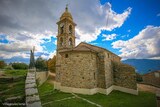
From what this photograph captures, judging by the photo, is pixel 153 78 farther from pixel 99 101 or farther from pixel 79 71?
pixel 79 71

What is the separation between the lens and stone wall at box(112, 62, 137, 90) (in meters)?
19.0

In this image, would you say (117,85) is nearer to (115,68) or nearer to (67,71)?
(115,68)

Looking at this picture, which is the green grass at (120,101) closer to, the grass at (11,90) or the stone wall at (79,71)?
the stone wall at (79,71)

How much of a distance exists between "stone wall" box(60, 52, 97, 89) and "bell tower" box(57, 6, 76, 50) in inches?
234

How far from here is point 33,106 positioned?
269 inches

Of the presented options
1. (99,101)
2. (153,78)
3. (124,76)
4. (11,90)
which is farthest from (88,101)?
(153,78)

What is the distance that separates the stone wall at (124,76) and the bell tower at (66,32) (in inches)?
430

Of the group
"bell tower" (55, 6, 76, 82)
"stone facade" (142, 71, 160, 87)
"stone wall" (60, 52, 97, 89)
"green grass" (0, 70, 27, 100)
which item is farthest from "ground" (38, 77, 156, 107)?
"stone facade" (142, 71, 160, 87)

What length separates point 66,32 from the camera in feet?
75.3

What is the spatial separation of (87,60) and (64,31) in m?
9.76

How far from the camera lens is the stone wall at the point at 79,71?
16422mm

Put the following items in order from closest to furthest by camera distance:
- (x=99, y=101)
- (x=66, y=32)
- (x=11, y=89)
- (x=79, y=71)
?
(x=11, y=89), (x=99, y=101), (x=79, y=71), (x=66, y=32)

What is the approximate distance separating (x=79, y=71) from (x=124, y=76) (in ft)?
29.6

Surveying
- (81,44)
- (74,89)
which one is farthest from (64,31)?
(74,89)
